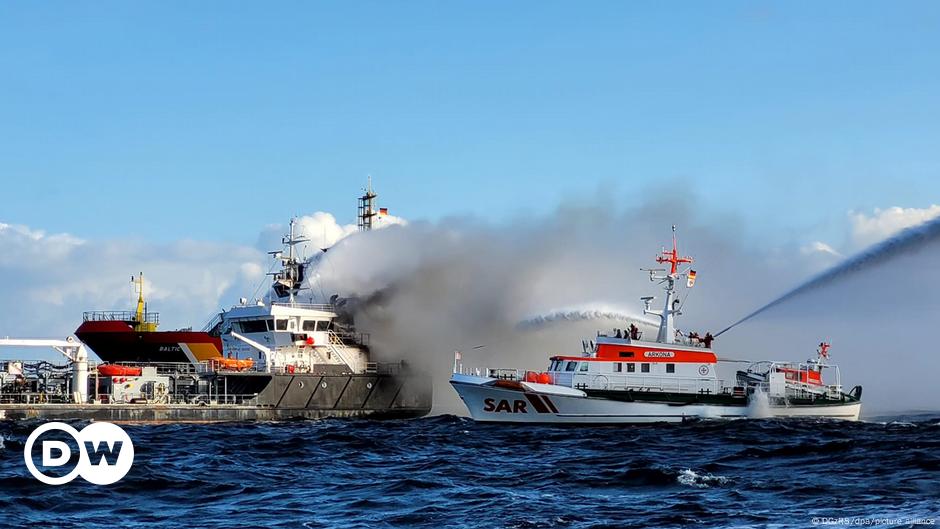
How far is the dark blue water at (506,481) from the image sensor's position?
990 inches

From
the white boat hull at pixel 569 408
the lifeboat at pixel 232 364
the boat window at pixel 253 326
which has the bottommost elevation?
the white boat hull at pixel 569 408

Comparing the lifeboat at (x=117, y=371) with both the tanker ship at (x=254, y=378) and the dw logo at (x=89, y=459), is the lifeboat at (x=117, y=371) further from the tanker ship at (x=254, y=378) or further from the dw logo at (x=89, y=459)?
the dw logo at (x=89, y=459)

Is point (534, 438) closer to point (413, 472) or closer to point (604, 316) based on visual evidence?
point (413, 472)

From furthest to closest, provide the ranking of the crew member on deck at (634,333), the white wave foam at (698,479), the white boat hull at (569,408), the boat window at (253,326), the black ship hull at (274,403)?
the boat window at (253,326)
the black ship hull at (274,403)
the crew member on deck at (634,333)
the white boat hull at (569,408)
the white wave foam at (698,479)

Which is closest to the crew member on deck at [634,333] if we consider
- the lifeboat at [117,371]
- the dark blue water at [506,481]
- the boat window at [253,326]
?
the dark blue water at [506,481]

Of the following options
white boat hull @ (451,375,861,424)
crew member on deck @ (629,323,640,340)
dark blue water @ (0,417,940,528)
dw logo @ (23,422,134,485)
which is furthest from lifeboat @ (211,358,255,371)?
crew member on deck @ (629,323,640,340)

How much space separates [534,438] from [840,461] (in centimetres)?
1327

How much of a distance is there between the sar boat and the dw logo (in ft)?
56.7

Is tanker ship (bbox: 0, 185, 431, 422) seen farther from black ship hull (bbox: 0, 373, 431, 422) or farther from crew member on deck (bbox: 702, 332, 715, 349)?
crew member on deck (bbox: 702, 332, 715, 349)

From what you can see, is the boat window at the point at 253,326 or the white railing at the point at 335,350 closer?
the boat window at the point at 253,326

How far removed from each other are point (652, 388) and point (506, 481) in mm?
22567

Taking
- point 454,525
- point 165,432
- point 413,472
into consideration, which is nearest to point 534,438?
point 413,472

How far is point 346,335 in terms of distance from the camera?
67.0 meters

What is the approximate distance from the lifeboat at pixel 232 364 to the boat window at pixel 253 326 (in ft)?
14.1
